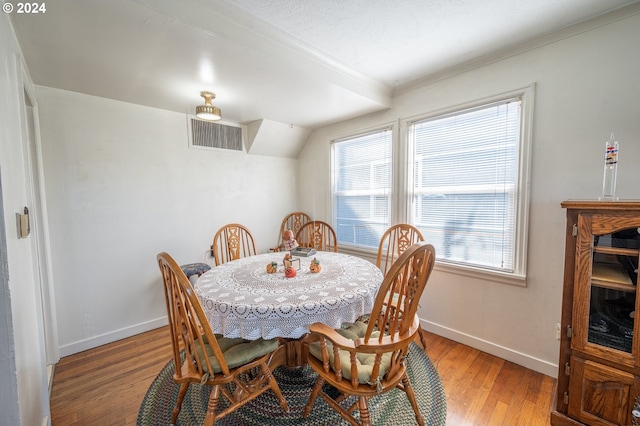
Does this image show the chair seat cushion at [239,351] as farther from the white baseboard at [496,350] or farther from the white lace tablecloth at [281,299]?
the white baseboard at [496,350]

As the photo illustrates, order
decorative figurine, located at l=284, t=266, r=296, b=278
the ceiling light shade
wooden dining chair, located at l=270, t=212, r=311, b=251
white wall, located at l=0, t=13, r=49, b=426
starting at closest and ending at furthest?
1. white wall, located at l=0, t=13, r=49, b=426
2. decorative figurine, located at l=284, t=266, r=296, b=278
3. the ceiling light shade
4. wooden dining chair, located at l=270, t=212, r=311, b=251

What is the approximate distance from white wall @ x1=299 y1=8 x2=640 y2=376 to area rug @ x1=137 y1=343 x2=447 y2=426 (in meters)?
0.71

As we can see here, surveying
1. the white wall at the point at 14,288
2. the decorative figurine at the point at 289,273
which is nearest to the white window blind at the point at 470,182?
the decorative figurine at the point at 289,273

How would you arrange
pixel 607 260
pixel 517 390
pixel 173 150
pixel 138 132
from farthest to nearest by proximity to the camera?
pixel 173 150, pixel 138 132, pixel 517 390, pixel 607 260

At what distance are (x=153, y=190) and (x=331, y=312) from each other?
2.24m

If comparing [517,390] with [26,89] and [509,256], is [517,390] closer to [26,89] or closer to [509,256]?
[509,256]

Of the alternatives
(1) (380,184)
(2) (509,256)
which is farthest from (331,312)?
(1) (380,184)

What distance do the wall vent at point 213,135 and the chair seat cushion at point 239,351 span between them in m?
2.17

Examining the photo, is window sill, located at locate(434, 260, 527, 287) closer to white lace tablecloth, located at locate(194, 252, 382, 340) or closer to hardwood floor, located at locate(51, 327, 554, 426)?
hardwood floor, located at locate(51, 327, 554, 426)

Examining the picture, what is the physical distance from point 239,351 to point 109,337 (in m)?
1.86

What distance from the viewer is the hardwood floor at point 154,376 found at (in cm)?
151

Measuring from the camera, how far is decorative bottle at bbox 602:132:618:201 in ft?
4.33

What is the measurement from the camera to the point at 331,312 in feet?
4.24

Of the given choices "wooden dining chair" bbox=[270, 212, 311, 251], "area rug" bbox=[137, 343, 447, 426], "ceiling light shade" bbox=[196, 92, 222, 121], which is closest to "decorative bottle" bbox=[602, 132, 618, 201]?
"area rug" bbox=[137, 343, 447, 426]
